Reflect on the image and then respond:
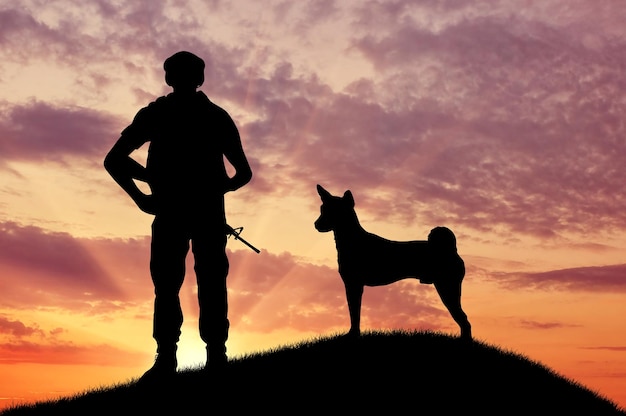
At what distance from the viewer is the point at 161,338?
32.4ft

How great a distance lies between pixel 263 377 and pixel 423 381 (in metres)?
2.69

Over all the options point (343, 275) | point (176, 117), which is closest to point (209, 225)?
point (176, 117)

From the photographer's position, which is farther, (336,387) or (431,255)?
(431,255)

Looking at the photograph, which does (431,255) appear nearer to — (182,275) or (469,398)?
(469,398)

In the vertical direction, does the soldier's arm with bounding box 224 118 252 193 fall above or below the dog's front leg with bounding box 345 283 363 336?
above

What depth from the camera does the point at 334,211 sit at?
13.6 metres

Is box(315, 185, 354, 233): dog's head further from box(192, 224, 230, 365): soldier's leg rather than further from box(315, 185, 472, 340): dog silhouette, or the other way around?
box(192, 224, 230, 365): soldier's leg

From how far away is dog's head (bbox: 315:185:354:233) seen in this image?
44.5 ft

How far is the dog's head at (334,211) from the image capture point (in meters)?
13.6

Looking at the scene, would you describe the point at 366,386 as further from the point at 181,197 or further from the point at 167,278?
the point at 181,197

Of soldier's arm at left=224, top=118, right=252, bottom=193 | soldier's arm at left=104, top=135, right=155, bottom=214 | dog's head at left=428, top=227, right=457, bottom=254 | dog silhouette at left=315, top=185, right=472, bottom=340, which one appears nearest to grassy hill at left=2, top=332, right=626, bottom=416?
dog silhouette at left=315, top=185, right=472, bottom=340

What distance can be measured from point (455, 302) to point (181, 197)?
6525 millimetres

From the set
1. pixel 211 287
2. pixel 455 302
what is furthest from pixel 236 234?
pixel 455 302

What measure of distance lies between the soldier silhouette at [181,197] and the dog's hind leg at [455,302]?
5.38 m
